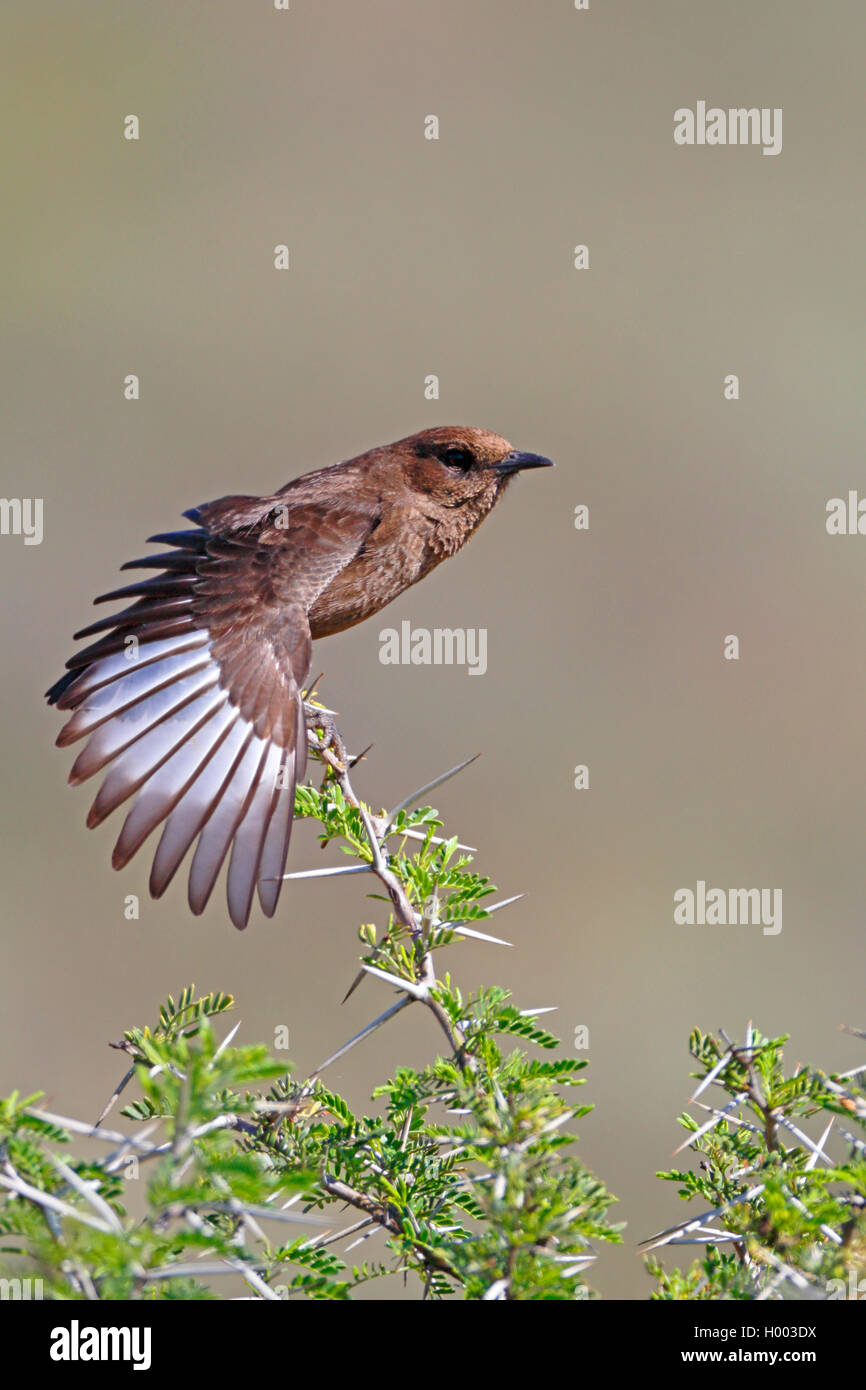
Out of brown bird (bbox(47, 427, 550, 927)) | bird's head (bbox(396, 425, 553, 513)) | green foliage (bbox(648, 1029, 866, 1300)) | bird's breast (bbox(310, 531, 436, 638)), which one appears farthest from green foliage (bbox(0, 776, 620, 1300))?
bird's head (bbox(396, 425, 553, 513))

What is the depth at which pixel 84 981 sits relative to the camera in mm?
10008

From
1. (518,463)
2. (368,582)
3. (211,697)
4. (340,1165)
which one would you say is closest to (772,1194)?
(340,1165)

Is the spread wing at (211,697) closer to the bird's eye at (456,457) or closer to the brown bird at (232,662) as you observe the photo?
the brown bird at (232,662)

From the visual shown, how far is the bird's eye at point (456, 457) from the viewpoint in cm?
621

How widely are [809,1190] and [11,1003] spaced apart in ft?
27.7

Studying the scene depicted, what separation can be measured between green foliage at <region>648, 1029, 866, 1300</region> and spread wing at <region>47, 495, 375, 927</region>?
1432 mm

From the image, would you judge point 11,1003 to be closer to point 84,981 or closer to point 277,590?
point 84,981

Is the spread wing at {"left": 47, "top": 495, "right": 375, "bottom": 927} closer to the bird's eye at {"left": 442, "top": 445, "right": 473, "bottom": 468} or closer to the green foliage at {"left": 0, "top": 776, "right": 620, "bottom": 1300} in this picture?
the green foliage at {"left": 0, "top": 776, "right": 620, "bottom": 1300}

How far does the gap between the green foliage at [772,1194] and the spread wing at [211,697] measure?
143cm

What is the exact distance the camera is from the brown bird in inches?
154

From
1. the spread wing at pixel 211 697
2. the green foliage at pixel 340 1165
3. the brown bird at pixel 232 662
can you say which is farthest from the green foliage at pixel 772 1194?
the spread wing at pixel 211 697

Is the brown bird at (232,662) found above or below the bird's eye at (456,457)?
Answer: below
